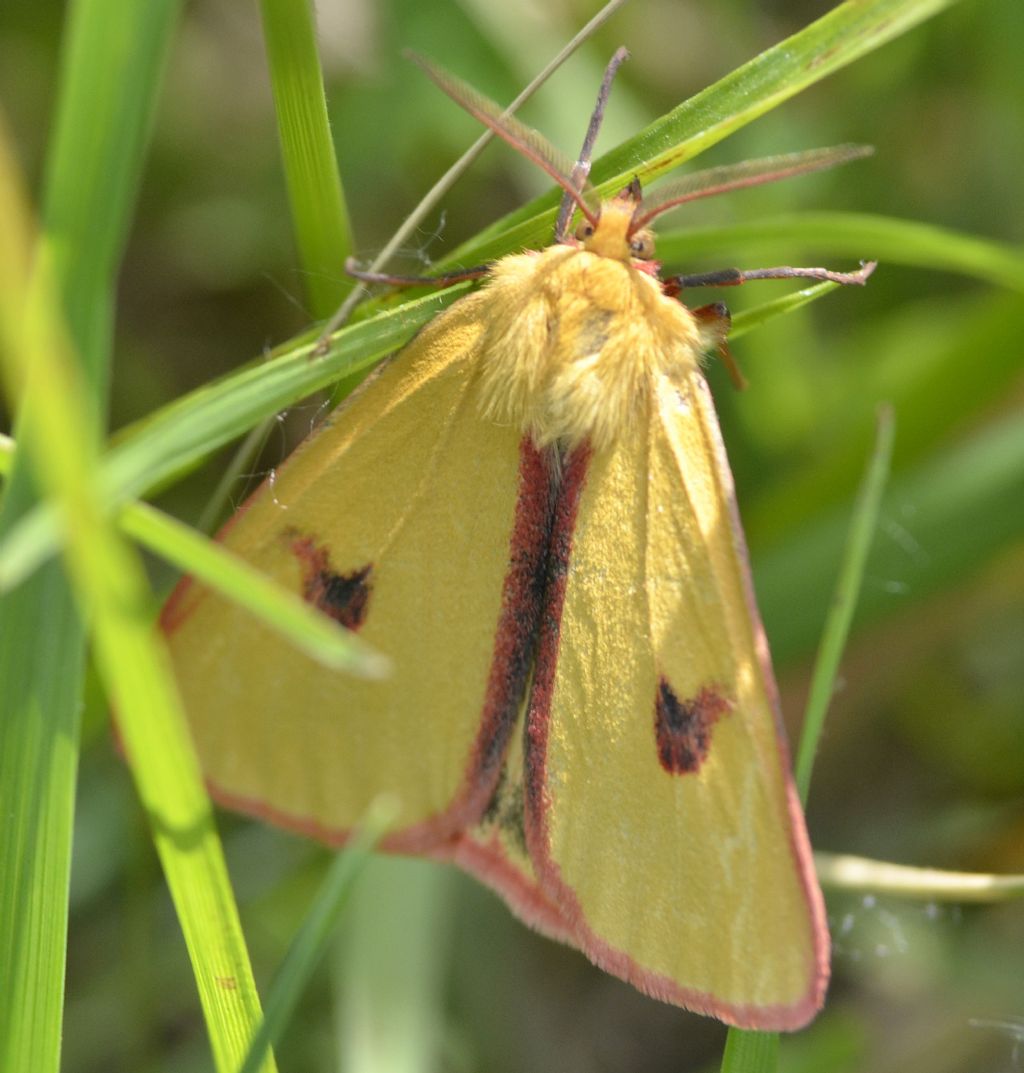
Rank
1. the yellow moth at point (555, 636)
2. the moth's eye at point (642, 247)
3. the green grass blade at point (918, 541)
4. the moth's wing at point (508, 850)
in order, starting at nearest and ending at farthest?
the yellow moth at point (555, 636) → the moth's eye at point (642, 247) → the moth's wing at point (508, 850) → the green grass blade at point (918, 541)

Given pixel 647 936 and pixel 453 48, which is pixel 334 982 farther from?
pixel 453 48

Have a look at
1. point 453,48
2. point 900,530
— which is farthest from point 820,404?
point 453,48

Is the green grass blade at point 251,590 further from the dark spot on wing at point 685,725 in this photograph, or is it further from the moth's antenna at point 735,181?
the moth's antenna at point 735,181

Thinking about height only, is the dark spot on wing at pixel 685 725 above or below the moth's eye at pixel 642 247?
below

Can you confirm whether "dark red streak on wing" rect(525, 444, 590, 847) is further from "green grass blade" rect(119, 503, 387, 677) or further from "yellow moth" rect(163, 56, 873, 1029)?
"green grass blade" rect(119, 503, 387, 677)

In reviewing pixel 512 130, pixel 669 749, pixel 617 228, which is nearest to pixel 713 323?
pixel 617 228

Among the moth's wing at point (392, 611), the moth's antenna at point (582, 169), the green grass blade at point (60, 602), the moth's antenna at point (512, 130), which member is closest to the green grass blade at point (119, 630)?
the green grass blade at point (60, 602)
